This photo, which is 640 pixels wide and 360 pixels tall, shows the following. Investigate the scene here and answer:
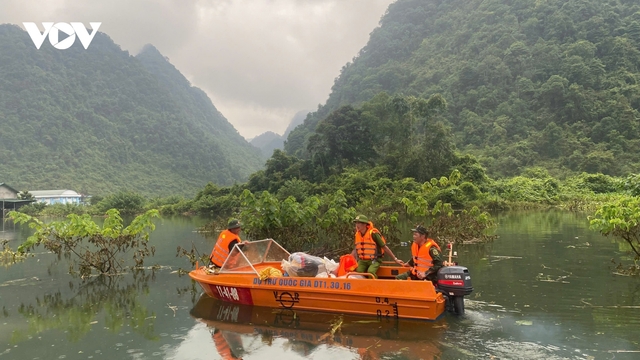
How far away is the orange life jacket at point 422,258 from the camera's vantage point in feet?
26.2

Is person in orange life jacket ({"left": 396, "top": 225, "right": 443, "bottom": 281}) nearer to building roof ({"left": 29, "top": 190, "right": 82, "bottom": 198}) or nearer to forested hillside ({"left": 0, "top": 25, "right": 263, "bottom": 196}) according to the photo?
building roof ({"left": 29, "top": 190, "right": 82, "bottom": 198})

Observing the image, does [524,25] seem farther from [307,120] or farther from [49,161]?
[49,161]

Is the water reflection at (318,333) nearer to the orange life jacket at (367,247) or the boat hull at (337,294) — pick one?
the boat hull at (337,294)

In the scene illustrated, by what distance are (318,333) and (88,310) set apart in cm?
514

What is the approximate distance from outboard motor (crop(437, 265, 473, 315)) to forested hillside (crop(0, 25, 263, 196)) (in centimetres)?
7515

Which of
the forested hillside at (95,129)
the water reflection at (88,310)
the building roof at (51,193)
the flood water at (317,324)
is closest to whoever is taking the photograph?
the flood water at (317,324)

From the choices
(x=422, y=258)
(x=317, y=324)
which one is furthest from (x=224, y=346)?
(x=422, y=258)

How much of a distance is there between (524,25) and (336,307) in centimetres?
7386

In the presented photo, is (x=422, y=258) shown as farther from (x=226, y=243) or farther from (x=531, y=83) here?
(x=531, y=83)

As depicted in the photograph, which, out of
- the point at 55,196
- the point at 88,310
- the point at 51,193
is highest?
the point at 51,193

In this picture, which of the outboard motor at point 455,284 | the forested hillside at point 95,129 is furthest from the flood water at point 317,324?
the forested hillside at point 95,129

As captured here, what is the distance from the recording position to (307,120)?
8725 centimetres

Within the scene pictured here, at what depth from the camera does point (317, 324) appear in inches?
312

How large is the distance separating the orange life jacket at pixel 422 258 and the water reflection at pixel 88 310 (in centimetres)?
466
